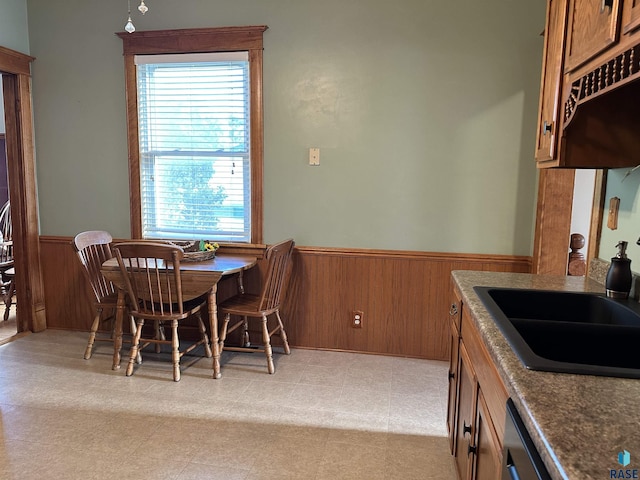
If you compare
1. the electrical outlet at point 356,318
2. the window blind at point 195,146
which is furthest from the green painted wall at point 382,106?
the electrical outlet at point 356,318

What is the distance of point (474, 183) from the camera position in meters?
3.09

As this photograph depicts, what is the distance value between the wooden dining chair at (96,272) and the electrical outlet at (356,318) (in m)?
1.56

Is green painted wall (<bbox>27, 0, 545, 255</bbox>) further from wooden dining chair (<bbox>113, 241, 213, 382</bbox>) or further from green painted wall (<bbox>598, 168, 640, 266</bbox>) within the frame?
green painted wall (<bbox>598, 168, 640, 266</bbox>)

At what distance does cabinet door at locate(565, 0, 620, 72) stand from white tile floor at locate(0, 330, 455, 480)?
171cm

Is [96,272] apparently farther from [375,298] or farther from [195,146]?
[375,298]

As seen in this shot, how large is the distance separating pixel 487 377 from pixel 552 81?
44.3 inches

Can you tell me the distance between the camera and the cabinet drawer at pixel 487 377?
1094mm

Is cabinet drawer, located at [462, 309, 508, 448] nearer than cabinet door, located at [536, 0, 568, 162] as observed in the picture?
Yes

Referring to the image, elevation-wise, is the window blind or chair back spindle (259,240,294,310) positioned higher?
the window blind

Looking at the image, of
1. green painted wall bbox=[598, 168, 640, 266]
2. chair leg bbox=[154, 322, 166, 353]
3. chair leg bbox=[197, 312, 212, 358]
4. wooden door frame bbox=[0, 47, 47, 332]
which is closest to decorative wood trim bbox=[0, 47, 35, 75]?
Result: wooden door frame bbox=[0, 47, 47, 332]

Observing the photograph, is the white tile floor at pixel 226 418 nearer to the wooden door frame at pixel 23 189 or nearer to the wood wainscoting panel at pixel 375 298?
the wood wainscoting panel at pixel 375 298

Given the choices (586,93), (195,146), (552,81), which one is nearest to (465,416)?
(586,93)

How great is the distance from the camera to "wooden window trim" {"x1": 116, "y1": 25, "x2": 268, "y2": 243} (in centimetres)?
320

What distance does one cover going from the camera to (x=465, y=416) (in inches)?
64.1
